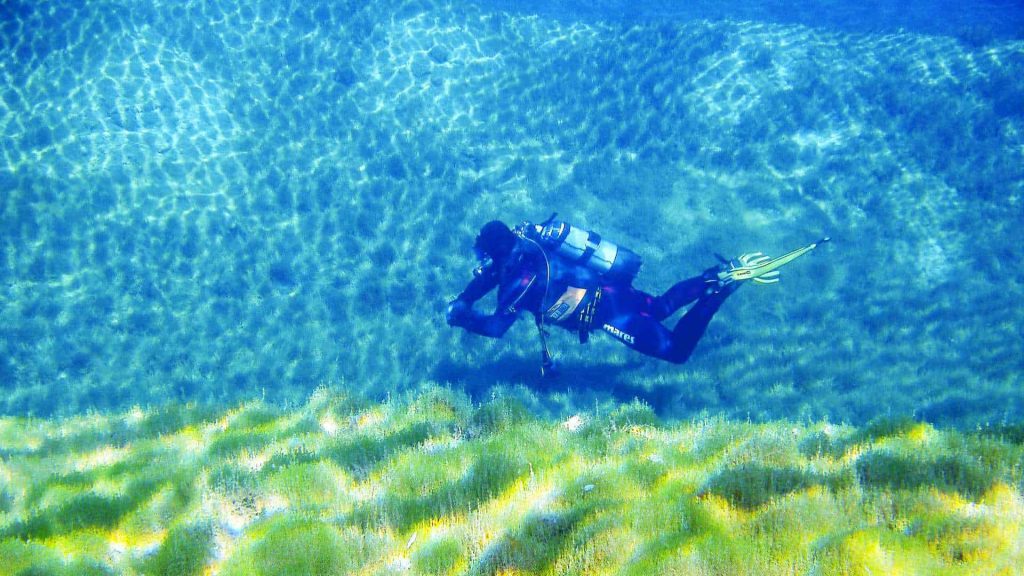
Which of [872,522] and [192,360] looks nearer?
[872,522]

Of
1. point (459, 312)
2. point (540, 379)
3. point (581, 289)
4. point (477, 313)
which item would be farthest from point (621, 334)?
point (459, 312)

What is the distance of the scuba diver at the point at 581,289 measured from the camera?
595 cm

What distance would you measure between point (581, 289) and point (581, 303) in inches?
6.4

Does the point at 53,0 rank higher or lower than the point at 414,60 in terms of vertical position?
higher

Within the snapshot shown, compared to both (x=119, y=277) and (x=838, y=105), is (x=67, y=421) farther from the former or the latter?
(x=838, y=105)

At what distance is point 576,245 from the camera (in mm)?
6418

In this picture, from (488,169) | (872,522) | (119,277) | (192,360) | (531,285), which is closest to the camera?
(872,522)

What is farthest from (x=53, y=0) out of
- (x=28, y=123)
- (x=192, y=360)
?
(x=192, y=360)

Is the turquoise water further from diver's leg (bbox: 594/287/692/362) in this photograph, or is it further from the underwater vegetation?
the underwater vegetation

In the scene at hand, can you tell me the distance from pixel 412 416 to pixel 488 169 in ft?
18.9

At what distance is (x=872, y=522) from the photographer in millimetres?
2551

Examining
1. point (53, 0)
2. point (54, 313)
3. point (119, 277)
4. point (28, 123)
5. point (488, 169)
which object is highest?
point (53, 0)

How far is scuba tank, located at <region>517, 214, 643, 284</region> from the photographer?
6406 millimetres

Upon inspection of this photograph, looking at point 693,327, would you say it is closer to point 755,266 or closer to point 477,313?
point 755,266
